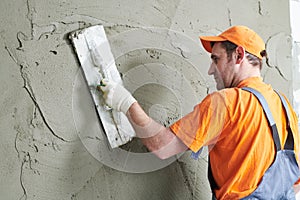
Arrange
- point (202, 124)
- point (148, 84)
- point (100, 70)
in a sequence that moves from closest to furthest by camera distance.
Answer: point (202, 124), point (100, 70), point (148, 84)

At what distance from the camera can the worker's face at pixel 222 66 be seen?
1826 millimetres

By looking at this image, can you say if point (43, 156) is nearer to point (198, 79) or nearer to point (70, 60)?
point (70, 60)

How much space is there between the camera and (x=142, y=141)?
1.84m

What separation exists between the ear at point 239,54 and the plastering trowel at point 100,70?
52cm

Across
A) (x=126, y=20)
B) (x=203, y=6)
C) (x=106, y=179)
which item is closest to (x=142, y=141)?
(x=106, y=179)

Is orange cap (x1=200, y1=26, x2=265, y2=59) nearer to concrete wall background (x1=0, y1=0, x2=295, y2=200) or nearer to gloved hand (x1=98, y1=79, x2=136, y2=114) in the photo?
concrete wall background (x1=0, y1=0, x2=295, y2=200)

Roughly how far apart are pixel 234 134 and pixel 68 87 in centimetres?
70

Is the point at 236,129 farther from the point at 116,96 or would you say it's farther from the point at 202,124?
the point at 116,96

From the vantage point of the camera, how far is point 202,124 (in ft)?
5.35

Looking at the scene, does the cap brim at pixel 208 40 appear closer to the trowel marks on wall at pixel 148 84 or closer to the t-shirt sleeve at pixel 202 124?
the trowel marks on wall at pixel 148 84

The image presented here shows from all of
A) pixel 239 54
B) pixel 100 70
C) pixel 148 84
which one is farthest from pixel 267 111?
pixel 100 70

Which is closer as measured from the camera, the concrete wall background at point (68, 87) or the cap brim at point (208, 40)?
the concrete wall background at point (68, 87)

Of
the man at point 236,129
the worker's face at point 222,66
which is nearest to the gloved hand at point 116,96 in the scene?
the man at point 236,129

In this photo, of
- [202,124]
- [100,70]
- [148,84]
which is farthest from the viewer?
[148,84]
